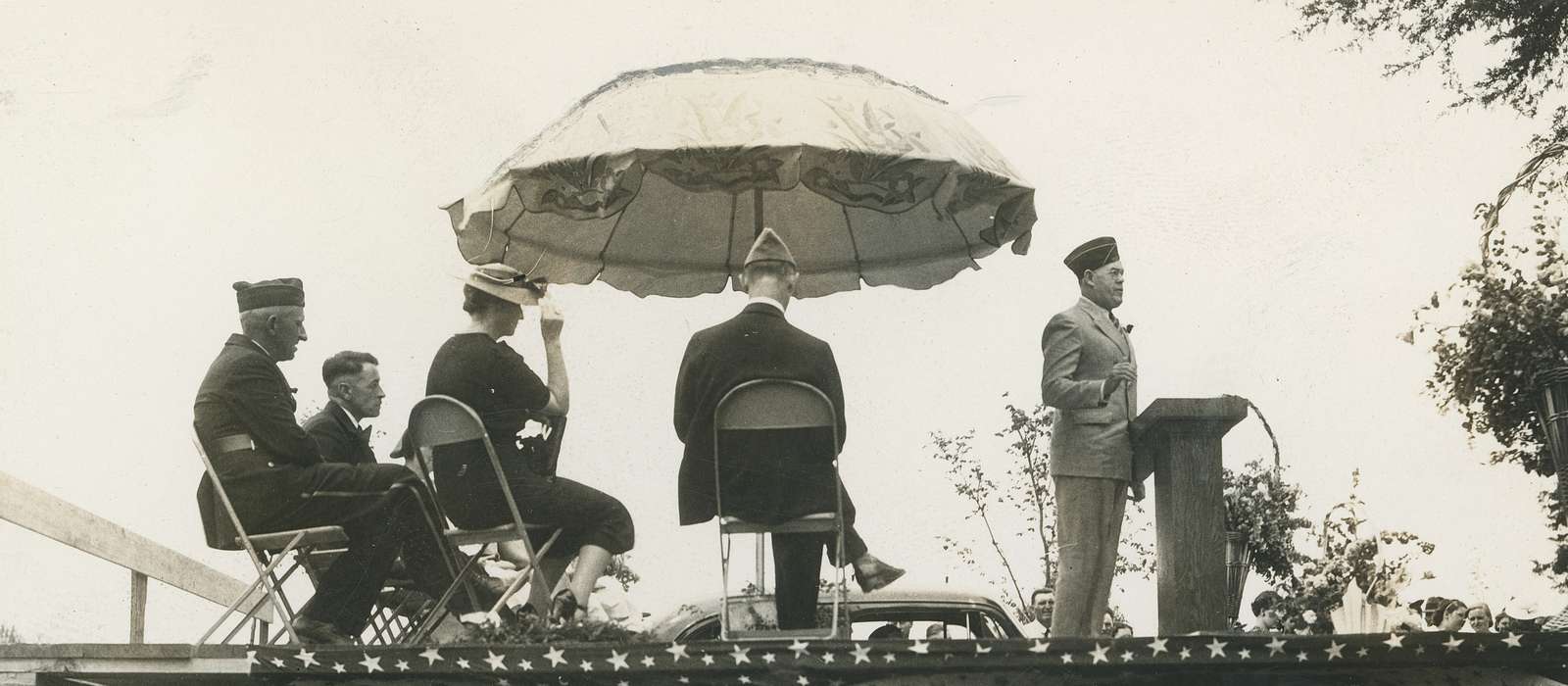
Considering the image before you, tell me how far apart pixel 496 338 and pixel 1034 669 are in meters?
2.60

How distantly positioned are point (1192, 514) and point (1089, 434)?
0.69m

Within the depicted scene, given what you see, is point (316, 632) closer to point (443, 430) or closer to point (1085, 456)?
point (443, 430)

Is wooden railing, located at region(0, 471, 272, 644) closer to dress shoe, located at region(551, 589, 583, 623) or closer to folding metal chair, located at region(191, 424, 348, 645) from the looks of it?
folding metal chair, located at region(191, 424, 348, 645)

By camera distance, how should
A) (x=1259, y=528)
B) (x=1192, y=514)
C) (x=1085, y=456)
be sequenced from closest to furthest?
1. (x=1192, y=514)
2. (x=1085, y=456)
3. (x=1259, y=528)

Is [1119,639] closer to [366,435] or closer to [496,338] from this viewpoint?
[496,338]

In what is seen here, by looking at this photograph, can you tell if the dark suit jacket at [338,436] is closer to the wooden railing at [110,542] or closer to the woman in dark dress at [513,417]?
the wooden railing at [110,542]

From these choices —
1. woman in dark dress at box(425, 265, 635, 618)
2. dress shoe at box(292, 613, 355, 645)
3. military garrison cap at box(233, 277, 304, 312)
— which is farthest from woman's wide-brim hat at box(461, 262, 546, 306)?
dress shoe at box(292, 613, 355, 645)

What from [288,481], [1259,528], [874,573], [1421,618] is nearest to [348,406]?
[288,481]

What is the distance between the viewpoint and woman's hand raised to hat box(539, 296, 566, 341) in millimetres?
6914

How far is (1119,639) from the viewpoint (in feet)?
18.4

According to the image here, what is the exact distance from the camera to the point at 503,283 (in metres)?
6.90

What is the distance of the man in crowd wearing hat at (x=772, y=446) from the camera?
6270 mm

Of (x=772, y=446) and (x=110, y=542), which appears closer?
(x=772, y=446)

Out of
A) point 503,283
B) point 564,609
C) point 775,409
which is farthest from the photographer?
point 503,283
